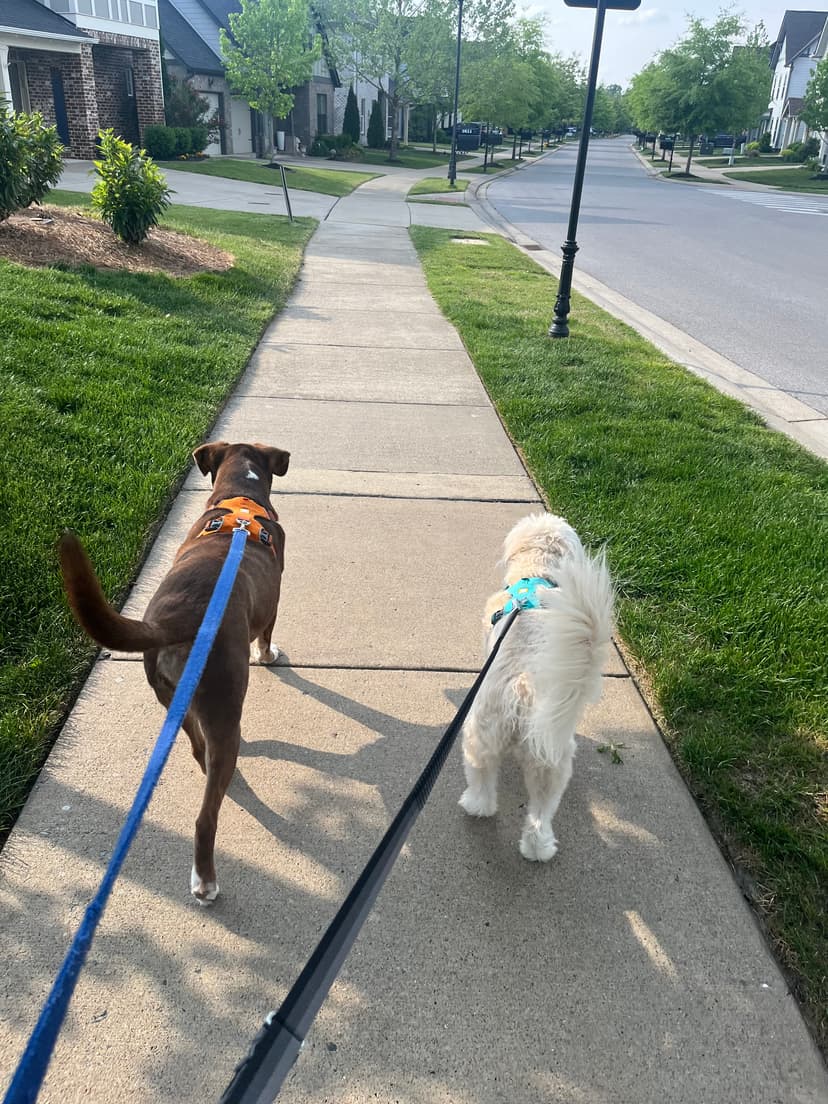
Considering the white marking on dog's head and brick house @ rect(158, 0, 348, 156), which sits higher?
brick house @ rect(158, 0, 348, 156)

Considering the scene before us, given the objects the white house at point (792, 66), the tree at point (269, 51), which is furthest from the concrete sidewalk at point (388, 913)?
the white house at point (792, 66)

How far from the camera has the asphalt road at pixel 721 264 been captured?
365 inches

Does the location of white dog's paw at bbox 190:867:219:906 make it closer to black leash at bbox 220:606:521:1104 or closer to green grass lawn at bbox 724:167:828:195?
black leash at bbox 220:606:521:1104

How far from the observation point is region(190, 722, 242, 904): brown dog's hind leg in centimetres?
222

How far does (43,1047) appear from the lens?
3.64ft

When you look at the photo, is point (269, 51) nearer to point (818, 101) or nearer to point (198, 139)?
point (198, 139)

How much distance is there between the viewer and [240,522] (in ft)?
9.21

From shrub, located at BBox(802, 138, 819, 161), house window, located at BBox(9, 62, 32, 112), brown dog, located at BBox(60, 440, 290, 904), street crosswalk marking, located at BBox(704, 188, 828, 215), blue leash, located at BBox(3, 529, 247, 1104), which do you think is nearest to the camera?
blue leash, located at BBox(3, 529, 247, 1104)

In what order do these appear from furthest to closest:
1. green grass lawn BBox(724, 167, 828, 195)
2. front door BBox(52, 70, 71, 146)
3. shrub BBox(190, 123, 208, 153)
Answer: green grass lawn BBox(724, 167, 828, 195) → shrub BBox(190, 123, 208, 153) → front door BBox(52, 70, 71, 146)

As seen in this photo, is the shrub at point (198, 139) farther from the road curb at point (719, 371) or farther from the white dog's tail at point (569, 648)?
the white dog's tail at point (569, 648)

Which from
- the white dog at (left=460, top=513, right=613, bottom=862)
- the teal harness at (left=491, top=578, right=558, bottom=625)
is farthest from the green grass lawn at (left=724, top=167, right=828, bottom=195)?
the teal harness at (left=491, top=578, right=558, bottom=625)

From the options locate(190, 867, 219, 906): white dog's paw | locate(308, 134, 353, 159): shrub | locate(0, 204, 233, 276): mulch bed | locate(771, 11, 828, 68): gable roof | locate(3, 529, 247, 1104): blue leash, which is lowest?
locate(190, 867, 219, 906): white dog's paw

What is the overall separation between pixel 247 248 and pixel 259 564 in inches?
447

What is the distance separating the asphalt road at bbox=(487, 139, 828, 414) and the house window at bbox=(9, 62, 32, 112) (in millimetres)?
16968
